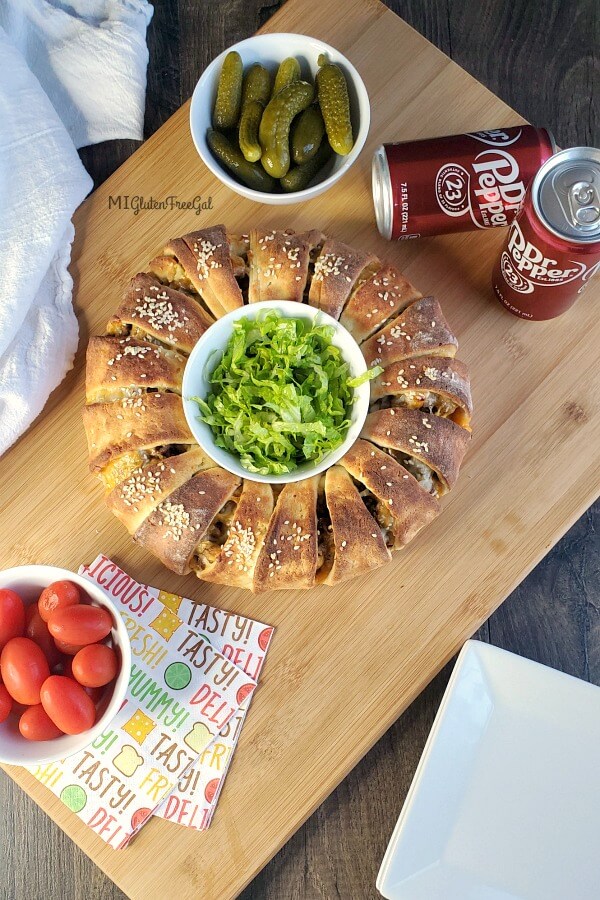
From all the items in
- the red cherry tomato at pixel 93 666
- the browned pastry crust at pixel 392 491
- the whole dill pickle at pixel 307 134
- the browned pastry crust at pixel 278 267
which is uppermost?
the whole dill pickle at pixel 307 134

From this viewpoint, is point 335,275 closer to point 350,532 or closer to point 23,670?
point 350,532

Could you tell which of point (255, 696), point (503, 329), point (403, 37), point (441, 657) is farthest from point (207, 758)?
point (403, 37)

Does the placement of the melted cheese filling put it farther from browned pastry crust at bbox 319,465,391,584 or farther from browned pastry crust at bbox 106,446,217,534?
browned pastry crust at bbox 319,465,391,584

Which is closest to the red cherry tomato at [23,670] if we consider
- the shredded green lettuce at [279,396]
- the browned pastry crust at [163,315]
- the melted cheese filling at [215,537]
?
the melted cheese filling at [215,537]

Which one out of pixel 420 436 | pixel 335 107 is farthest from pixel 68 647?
pixel 335 107

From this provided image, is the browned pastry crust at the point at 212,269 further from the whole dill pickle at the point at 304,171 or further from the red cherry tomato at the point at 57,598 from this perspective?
the red cherry tomato at the point at 57,598

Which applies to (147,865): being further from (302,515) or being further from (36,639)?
(302,515)
